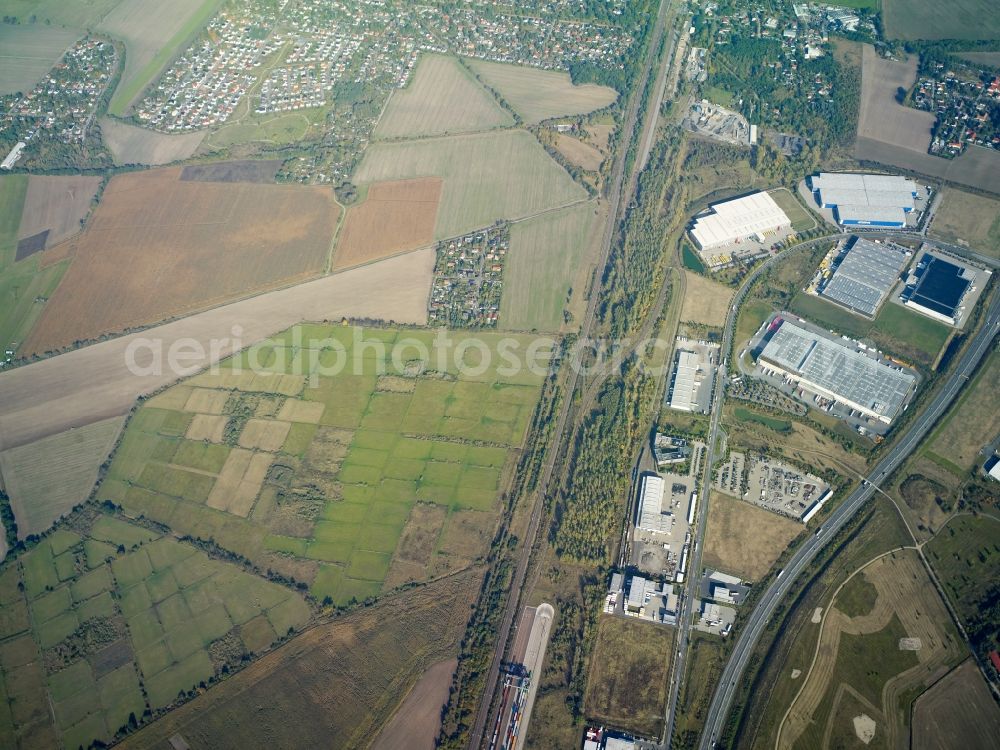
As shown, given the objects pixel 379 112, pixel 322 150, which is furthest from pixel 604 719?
pixel 379 112

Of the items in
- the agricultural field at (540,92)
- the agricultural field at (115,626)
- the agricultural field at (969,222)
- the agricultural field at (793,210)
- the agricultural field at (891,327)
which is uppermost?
the agricultural field at (540,92)

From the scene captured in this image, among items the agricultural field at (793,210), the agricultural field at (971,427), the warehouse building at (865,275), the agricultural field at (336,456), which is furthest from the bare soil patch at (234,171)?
the agricultural field at (971,427)

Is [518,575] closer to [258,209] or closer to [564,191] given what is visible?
[564,191]

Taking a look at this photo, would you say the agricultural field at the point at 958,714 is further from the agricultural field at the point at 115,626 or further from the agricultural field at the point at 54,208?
the agricultural field at the point at 54,208

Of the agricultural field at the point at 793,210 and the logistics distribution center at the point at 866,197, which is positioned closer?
the logistics distribution center at the point at 866,197

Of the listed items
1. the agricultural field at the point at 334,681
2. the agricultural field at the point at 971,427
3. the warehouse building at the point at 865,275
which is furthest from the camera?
the warehouse building at the point at 865,275

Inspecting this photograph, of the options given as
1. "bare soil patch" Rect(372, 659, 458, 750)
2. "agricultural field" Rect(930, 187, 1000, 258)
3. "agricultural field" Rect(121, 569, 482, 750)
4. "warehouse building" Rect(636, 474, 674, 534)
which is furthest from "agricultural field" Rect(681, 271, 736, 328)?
"bare soil patch" Rect(372, 659, 458, 750)

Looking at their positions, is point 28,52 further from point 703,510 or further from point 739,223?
point 703,510

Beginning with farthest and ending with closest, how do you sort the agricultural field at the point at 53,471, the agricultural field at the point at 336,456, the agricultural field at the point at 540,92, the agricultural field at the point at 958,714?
the agricultural field at the point at 540,92
the agricultural field at the point at 53,471
the agricultural field at the point at 336,456
the agricultural field at the point at 958,714
